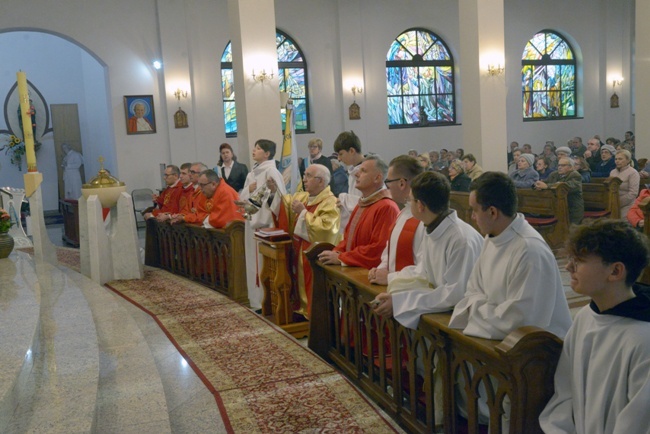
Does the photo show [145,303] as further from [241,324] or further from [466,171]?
[466,171]

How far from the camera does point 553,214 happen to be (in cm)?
941

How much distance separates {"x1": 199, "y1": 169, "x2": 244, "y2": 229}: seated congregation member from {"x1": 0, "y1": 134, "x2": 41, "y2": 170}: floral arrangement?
35.5ft

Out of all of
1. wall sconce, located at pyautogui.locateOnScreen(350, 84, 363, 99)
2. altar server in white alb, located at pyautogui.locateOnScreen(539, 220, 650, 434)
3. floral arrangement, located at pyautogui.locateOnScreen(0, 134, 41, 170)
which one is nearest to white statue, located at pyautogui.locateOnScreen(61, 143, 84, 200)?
floral arrangement, located at pyautogui.locateOnScreen(0, 134, 41, 170)

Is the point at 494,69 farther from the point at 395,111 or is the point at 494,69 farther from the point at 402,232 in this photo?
the point at 402,232

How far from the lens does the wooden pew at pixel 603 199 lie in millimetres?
9375

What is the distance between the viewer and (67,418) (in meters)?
3.12

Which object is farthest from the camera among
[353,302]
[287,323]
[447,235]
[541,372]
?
[287,323]

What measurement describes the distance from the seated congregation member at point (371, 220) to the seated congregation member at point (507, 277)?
1493mm

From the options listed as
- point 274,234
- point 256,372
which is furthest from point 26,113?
point 256,372

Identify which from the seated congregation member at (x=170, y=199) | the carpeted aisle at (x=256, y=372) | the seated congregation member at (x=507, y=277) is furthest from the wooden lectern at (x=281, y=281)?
the seated congregation member at (x=170, y=199)

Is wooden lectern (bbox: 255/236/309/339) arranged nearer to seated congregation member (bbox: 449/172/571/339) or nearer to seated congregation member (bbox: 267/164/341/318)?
seated congregation member (bbox: 267/164/341/318)

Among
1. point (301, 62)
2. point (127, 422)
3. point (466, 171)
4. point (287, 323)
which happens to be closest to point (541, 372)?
point (127, 422)

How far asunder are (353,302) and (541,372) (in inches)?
74.1

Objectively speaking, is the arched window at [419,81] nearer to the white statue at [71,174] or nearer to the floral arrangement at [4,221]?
the white statue at [71,174]
